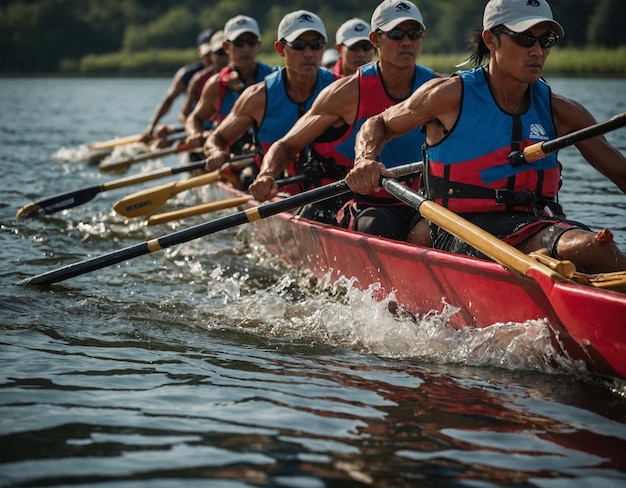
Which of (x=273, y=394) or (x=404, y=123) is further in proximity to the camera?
(x=404, y=123)

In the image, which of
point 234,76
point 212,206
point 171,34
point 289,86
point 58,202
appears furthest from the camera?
Result: point 171,34

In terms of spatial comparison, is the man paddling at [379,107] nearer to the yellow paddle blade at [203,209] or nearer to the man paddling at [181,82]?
the yellow paddle blade at [203,209]

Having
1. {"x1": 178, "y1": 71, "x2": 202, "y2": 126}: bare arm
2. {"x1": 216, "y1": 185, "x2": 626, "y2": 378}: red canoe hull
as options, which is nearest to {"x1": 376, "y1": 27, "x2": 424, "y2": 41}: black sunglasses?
{"x1": 216, "y1": 185, "x2": 626, "y2": 378}: red canoe hull

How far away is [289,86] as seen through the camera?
8.77 meters

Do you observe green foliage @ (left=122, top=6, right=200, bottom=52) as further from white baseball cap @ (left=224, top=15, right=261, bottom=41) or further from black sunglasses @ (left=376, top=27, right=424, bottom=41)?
black sunglasses @ (left=376, top=27, right=424, bottom=41)

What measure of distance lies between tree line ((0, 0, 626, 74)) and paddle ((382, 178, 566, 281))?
5287 cm

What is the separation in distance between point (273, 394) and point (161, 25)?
3268 inches

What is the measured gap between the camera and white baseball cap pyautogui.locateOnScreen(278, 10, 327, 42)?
27.9 ft

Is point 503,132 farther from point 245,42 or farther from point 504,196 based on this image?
point 245,42

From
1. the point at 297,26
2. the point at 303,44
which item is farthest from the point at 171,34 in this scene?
the point at 303,44

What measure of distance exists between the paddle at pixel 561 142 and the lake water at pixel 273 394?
1.00m

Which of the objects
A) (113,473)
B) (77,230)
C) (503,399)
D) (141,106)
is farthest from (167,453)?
(141,106)

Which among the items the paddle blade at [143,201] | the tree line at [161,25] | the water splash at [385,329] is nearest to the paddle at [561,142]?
the water splash at [385,329]

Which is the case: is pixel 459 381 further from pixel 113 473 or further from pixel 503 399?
pixel 113 473
